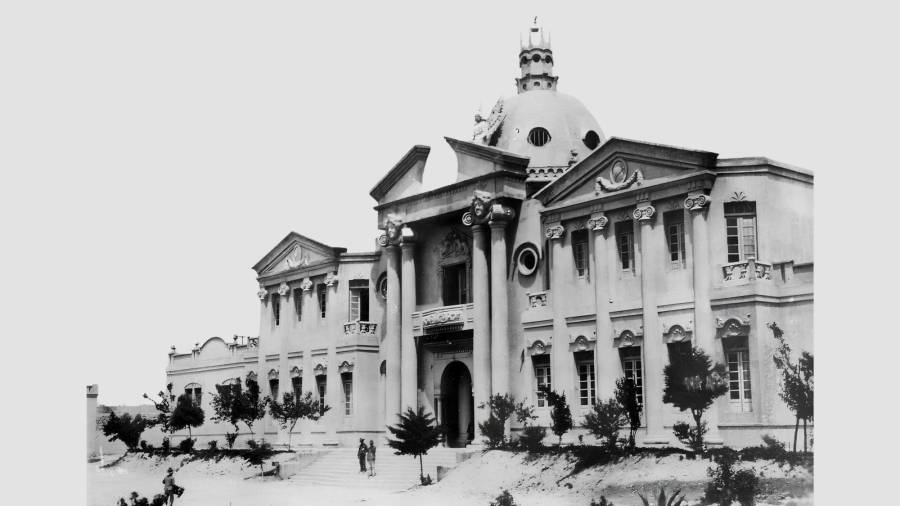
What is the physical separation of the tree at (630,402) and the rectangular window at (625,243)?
302cm

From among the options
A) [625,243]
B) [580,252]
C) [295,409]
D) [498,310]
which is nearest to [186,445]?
[295,409]

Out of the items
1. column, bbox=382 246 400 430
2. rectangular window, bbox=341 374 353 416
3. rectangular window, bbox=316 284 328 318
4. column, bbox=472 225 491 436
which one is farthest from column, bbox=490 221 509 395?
rectangular window, bbox=316 284 328 318

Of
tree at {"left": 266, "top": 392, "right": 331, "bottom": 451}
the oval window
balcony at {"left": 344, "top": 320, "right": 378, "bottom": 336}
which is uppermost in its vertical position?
the oval window

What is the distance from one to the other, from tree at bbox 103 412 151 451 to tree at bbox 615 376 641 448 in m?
20.7

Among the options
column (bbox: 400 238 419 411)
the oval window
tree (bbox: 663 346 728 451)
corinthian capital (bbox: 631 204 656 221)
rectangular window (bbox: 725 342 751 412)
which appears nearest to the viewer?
tree (bbox: 663 346 728 451)

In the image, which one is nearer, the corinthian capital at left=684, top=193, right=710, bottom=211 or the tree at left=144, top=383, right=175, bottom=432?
the corinthian capital at left=684, top=193, right=710, bottom=211

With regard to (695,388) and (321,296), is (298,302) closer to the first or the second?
(321,296)

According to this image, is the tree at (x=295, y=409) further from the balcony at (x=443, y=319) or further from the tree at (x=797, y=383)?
the tree at (x=797, y=383)

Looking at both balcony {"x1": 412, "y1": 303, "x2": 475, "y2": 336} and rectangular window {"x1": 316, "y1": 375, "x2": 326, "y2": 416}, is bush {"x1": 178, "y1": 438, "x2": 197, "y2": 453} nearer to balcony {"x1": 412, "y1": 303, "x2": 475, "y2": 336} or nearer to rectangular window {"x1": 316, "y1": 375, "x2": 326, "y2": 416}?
rectangular window {"x1": 316, "y1": 375, "x2": 326, "y2": 416}

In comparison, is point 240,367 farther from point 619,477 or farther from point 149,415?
point 619,477

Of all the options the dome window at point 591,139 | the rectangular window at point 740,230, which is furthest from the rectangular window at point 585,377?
the dome window at point 591,139

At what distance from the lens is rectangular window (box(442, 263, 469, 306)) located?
3394cm

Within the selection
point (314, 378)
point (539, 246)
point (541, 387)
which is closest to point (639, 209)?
point (539, 246)

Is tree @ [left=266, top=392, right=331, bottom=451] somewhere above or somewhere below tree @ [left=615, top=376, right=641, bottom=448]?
below
